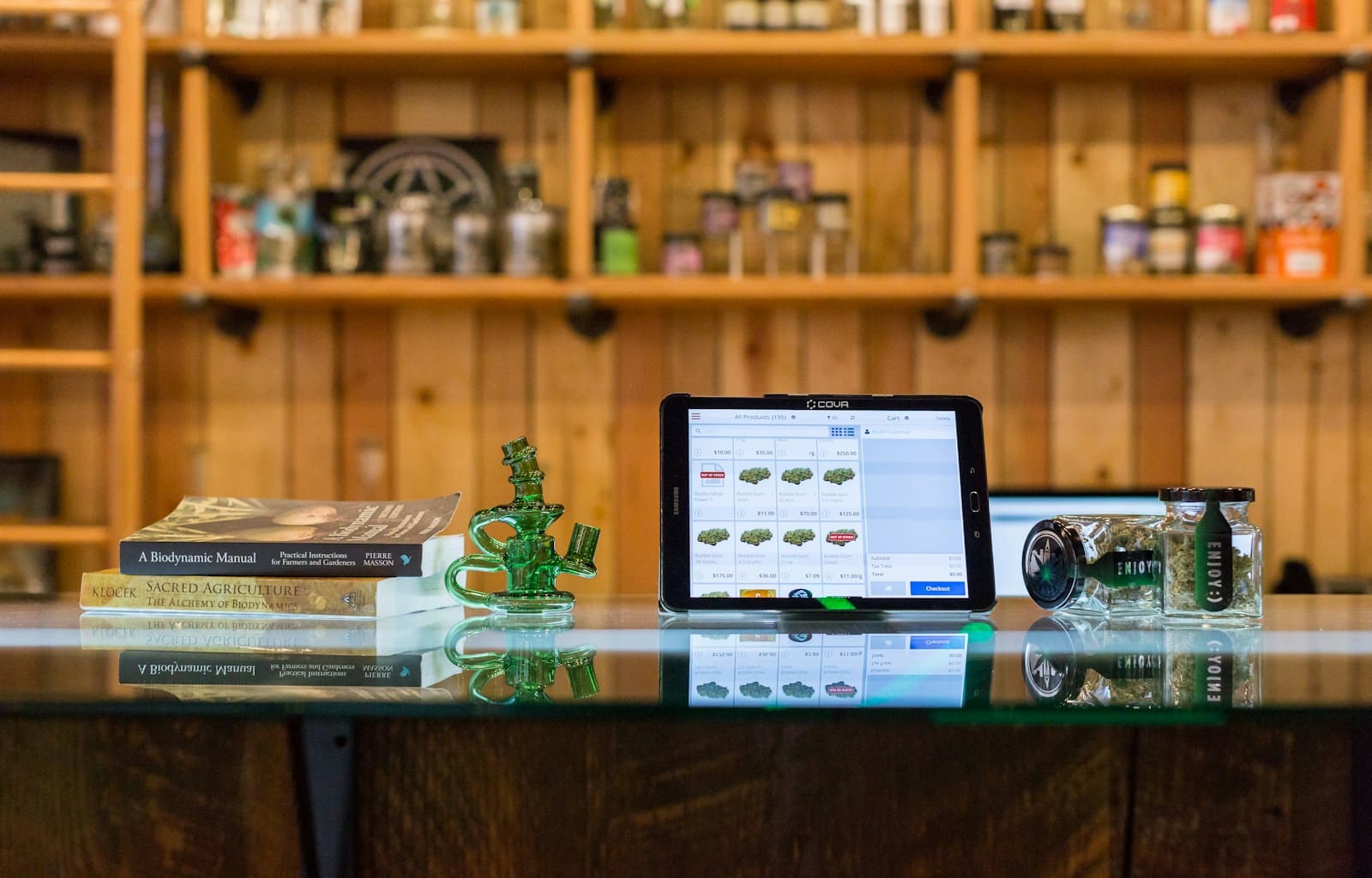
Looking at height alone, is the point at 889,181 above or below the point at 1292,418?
above

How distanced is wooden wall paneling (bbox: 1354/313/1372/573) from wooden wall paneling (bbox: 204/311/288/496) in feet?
6.79

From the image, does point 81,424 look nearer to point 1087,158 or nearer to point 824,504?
point 824,504

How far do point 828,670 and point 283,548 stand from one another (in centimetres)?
47

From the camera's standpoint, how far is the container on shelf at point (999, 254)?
2.28m

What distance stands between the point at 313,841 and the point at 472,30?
197 centimetres

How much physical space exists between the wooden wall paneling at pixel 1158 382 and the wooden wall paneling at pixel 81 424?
1994 millimetres

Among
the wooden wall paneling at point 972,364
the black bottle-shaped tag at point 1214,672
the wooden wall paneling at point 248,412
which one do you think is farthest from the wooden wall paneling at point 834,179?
the black bottle-shaped tag at point 1214,672

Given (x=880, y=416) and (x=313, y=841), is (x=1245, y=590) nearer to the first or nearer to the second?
(x=880, y=416)

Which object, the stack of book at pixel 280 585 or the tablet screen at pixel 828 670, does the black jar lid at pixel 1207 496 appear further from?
the stack of book at pixel 280 585

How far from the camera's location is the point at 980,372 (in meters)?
2.44

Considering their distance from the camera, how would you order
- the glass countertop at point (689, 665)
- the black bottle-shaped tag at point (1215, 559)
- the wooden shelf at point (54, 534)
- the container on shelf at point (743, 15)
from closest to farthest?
the glass countertop at point (689, 665) < the black bottle-shaped tag at point (1215, 559) < the wooden shelf at point (54, 534) < the container on shelf at point (743, 15)

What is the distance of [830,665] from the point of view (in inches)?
30.1

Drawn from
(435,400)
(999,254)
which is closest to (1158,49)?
(999,254)

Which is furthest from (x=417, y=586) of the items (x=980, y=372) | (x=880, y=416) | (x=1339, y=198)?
(x=1339, y=198)
